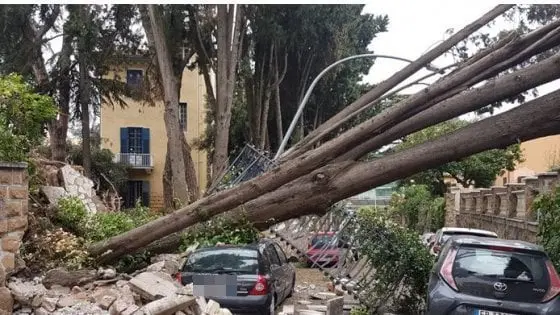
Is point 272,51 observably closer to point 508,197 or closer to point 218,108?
point 218,108

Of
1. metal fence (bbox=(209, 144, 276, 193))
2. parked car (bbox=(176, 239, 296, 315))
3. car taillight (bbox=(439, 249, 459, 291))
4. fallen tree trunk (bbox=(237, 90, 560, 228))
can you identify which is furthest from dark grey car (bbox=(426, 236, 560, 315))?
metal fence (bbox=(209, 144, 276, 193))

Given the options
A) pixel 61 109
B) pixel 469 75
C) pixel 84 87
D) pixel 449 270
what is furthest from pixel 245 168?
pixel 61 109

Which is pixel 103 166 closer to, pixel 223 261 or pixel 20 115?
pixel 20 115

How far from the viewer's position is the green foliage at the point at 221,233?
9.53m

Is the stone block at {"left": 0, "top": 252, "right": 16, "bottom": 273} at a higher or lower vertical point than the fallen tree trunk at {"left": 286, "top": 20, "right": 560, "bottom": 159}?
lower

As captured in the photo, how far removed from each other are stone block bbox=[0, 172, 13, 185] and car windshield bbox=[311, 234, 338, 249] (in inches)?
247

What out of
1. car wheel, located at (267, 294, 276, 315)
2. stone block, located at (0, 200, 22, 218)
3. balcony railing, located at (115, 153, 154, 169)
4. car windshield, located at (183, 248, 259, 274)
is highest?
balcony railing, located at (115, 153, 154, 169)

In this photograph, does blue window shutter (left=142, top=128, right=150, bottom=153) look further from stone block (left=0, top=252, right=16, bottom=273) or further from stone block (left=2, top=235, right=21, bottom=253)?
stone block (left=0, top=252, right=16, bottom=273)

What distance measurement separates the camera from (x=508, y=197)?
17859 millimetres

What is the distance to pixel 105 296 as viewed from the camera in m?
7.65

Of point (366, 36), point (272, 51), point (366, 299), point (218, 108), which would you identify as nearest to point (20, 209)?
point (366, 299)

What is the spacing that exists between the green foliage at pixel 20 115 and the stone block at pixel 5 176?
1158 mm

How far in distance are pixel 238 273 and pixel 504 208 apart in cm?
1226

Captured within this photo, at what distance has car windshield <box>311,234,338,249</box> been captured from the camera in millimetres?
12489
